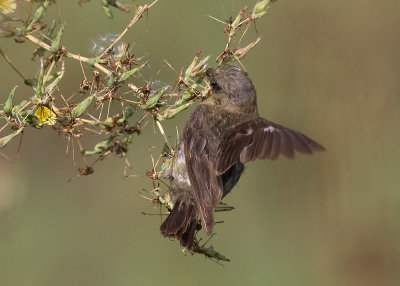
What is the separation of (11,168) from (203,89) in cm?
308

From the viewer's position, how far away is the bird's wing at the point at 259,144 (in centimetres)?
454

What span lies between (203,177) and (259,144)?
0.36 m

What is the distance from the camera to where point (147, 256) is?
24.7ft

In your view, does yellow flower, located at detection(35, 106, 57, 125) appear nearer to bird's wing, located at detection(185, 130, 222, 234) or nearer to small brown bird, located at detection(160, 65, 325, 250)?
small brown bird, located at detection(160, 65, 325, 250)

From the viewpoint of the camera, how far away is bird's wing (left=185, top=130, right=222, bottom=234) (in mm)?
4652

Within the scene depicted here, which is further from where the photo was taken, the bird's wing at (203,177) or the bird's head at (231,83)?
the bird's head at (231,83)

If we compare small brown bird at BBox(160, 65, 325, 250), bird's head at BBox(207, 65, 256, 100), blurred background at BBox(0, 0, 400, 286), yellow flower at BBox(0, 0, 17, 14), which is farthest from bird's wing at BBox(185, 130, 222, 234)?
yellow flower at BBox(0, 0, 17, 14)

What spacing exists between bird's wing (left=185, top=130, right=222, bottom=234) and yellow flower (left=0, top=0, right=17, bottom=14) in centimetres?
176

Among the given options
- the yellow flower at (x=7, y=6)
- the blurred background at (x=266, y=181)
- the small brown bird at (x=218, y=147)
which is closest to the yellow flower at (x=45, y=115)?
the yellow flower at (x=7, y=6)

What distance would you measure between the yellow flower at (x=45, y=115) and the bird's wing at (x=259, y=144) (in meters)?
1.48

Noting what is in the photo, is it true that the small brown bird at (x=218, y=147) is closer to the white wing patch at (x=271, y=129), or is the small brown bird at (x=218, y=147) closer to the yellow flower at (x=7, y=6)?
the white wing patch at (x=271, y=129)

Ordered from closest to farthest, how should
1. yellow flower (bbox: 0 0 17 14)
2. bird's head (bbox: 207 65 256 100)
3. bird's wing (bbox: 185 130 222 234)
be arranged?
yellow flower (bbox: 0 0 17 14), bird's wing (bbox: 185 130 222 234), bird's head (bbox: 207 65 256 100)

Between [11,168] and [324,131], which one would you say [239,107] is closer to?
[11,168]

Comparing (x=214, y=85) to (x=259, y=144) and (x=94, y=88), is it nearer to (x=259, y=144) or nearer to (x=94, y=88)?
(x=259, y=144)
